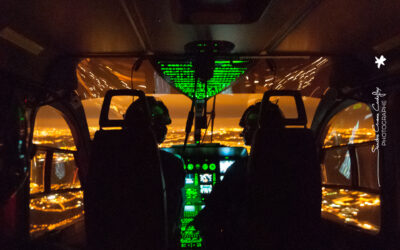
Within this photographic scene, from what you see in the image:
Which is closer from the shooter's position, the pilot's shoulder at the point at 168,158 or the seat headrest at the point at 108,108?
the seat headrest at the point at 108,108

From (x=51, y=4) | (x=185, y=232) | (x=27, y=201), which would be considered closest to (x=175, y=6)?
Answer: (x=51, y=4)

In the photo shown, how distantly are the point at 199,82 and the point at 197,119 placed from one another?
25.6 inches

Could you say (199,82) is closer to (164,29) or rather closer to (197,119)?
(197,119)

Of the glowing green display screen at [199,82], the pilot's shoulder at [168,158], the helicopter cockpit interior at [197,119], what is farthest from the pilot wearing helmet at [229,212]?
the glowing green display screen at [199,82]

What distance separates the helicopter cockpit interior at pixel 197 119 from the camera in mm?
2066

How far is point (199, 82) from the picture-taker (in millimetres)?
3625

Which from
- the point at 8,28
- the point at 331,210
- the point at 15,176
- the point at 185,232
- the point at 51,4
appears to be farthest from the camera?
the point at 331,210

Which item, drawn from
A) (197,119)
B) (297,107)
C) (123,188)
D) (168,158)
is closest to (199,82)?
(197,119)

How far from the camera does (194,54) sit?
3.13m

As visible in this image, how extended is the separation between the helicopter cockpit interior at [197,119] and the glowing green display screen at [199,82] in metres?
0.02

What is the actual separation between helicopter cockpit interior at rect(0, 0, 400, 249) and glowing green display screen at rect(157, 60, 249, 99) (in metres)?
0.02

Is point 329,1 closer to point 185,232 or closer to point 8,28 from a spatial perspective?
point 8,28

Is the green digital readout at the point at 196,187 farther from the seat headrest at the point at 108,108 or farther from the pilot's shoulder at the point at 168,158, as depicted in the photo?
the seat headrest at the point at 108,108

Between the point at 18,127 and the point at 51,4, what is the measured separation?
943 mm
